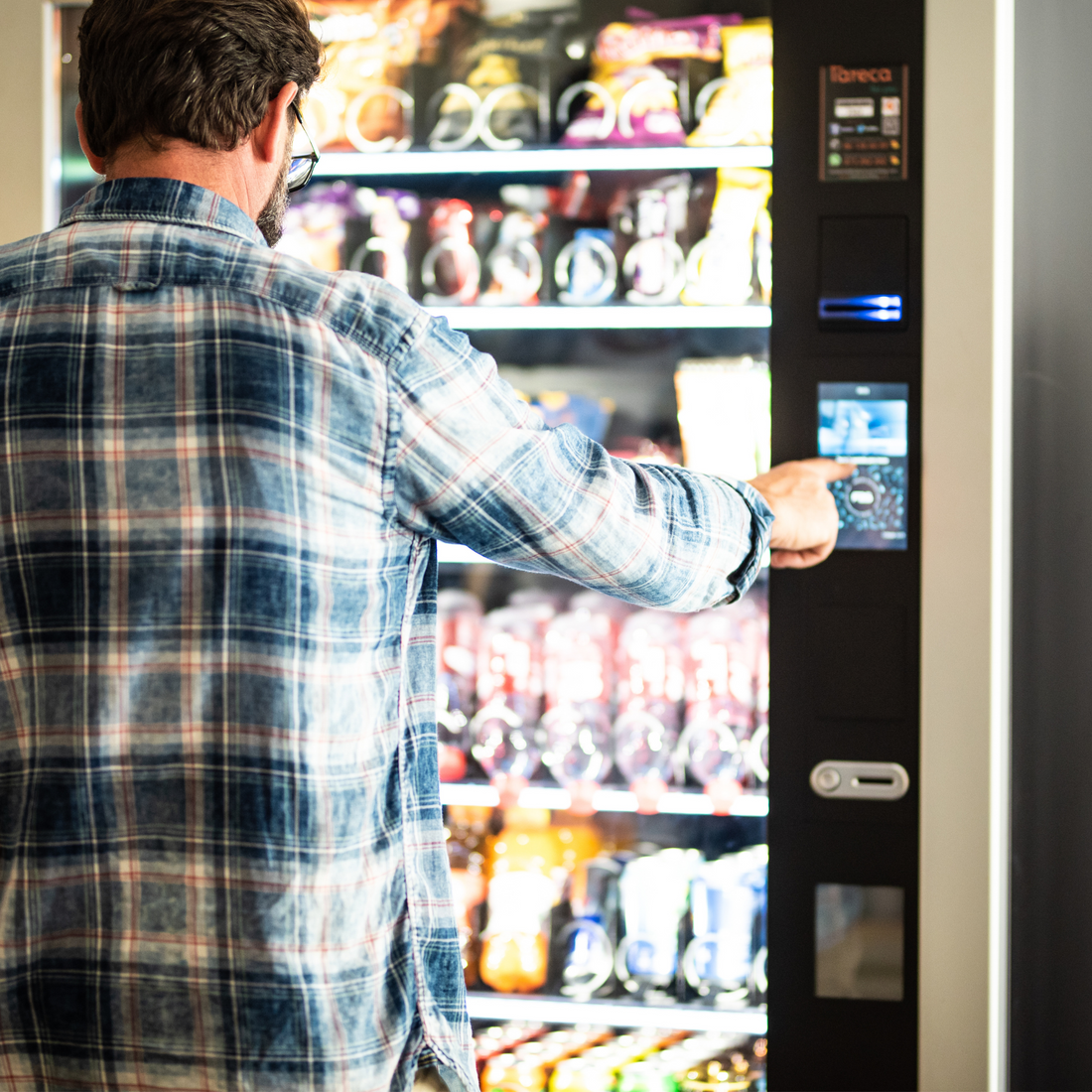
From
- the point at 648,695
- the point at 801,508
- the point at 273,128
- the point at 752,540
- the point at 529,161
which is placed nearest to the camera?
the point at 273,128

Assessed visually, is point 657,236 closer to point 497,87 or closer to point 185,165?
point 497,87

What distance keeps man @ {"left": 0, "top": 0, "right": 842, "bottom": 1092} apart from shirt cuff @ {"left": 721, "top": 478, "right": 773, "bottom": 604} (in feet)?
0.96

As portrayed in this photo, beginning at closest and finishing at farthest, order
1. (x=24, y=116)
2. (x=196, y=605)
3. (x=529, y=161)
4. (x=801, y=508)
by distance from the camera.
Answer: (x=196, y=605)
(x=801, y=508)
(x=24, y=116)
(x=529, y=161)

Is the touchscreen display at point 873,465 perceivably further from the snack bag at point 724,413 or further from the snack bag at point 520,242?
the snack bag at point 520,242

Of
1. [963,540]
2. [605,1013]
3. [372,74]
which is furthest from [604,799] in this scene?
[372,74]

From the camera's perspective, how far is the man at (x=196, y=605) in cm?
83

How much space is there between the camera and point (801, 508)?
→ 1201 millimetres

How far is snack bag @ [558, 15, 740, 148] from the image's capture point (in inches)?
61.2

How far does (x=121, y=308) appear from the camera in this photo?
0.84 metres

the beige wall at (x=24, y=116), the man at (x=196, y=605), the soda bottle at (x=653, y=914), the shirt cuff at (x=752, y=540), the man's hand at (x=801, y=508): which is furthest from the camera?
the soda bottle at (x=653, y=914)

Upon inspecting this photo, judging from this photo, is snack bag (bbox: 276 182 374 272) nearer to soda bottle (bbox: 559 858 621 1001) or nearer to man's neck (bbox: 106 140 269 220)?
man's neck (bbox: 106 140 269 220)

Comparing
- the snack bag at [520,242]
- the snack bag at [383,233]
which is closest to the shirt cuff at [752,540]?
the snack bag at [520,242]

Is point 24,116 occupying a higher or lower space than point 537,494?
higher

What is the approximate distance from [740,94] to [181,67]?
958 mm
